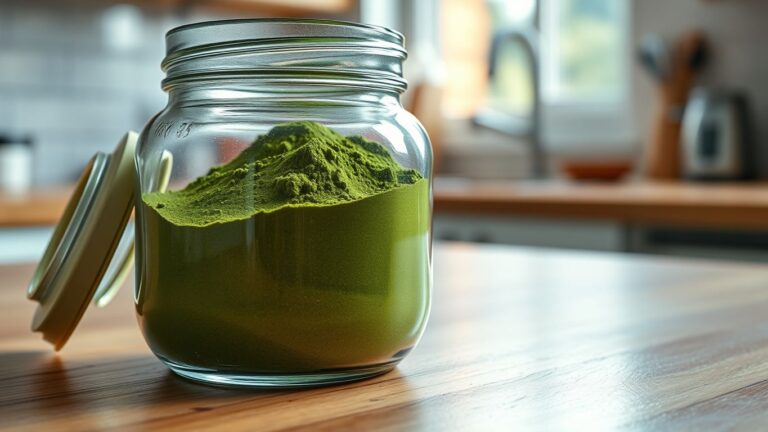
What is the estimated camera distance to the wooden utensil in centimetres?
262

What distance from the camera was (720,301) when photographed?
2.69 feet

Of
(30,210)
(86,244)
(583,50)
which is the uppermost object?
(583,50)

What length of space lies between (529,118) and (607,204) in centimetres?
107

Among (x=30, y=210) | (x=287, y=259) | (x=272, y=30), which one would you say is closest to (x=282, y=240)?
(x=287, y=259)

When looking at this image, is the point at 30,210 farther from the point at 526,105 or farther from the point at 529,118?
the point at 526,105

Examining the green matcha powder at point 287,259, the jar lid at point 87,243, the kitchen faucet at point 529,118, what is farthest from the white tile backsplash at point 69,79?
the green matcha powder at point 287,259

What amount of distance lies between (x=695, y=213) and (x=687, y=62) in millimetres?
997

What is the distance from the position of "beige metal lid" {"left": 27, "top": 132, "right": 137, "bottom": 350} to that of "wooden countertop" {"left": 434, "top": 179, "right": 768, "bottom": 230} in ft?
4.49

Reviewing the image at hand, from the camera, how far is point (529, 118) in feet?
9.66

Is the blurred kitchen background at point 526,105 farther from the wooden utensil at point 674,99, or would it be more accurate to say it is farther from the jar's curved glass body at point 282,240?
the jar's curved glass body at point 282,240

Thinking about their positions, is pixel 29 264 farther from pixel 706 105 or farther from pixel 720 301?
pixel 706 105

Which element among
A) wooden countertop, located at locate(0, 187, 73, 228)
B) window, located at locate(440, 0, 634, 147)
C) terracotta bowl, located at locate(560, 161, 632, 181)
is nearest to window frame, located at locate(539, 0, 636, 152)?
window, located at locate(440, 0, 634, 147)

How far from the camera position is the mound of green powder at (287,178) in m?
0.48

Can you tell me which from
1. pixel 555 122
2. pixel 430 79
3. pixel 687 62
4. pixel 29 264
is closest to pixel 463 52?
pixel 430 79
